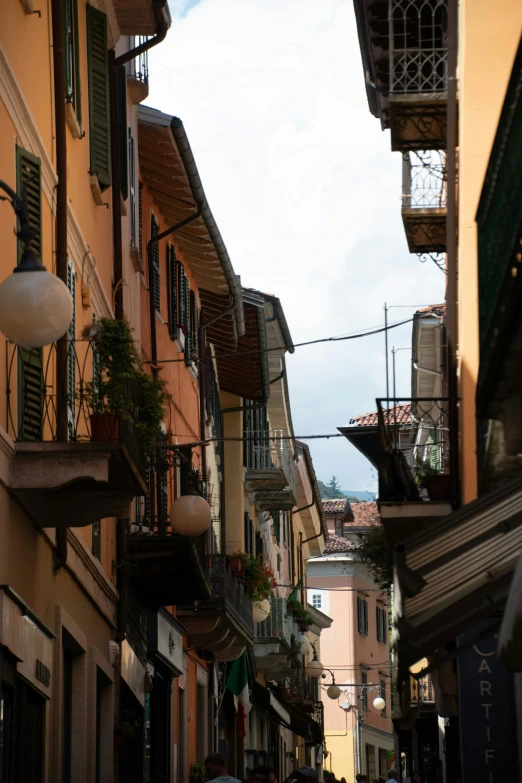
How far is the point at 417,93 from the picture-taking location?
18.7m

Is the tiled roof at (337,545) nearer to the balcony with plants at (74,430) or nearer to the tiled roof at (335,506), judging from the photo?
the tiled roof at (335,506)

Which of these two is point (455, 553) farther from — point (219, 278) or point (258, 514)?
point (258, 514)

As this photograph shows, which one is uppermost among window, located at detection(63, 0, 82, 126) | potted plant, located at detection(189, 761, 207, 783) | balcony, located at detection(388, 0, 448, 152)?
balcony, located at detection(388, 0, 448, 152)

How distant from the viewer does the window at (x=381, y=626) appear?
67812mm

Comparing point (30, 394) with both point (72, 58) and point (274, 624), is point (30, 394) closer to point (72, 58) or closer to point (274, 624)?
point (72, 58)

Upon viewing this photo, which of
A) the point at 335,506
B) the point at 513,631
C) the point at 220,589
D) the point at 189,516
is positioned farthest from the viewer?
the point at 335,506

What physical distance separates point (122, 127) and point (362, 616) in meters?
50.3

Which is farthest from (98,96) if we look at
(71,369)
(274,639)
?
(274,639)

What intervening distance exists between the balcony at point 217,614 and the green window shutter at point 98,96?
825 cm

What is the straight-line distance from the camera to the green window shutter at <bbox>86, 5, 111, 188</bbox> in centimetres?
1473

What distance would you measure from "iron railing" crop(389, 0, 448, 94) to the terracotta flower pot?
8.42 metres

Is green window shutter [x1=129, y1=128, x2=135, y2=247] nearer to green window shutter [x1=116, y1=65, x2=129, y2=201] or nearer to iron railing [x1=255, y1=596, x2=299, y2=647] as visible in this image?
green window shutter [x1=116, y1=65, x2=129, y2=201]

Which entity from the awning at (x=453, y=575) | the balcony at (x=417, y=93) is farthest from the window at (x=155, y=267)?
the awning at (x=453, y=575)

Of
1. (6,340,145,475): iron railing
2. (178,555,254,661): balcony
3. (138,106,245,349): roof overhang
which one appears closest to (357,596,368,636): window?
(138,106,245,349): roof overhang
